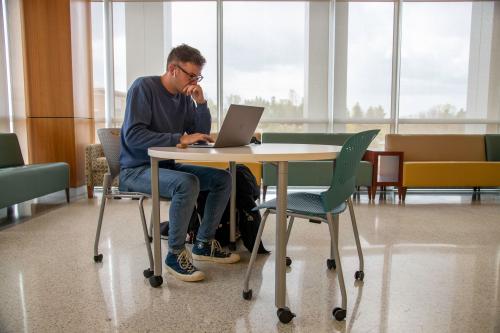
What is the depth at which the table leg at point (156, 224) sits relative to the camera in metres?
1.85

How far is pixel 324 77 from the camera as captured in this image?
5523 millimetres

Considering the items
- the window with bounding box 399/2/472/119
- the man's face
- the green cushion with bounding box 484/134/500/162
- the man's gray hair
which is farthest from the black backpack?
the green cushion with bounding box 484/134/500/162

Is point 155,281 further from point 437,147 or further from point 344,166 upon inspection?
point 437,147

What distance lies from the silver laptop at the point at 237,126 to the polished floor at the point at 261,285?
742mm

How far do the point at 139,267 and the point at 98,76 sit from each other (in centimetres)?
385

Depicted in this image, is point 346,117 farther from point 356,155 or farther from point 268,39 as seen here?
point 356,155

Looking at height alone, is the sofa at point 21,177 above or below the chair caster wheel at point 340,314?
above

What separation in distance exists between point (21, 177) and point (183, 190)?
2.24 m

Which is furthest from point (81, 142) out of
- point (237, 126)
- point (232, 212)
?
point (237, 126)

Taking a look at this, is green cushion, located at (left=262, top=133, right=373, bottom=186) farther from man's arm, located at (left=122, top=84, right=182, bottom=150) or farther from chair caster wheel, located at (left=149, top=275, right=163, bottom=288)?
chair caster wheel, located at (left=149, top=275, right=163, bottom=288)

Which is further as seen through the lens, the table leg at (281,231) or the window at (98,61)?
the window at (98,61)

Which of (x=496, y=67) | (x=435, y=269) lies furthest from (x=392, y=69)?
(x=435, y=269)

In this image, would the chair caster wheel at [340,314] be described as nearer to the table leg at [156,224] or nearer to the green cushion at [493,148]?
the table leg at [156,224]

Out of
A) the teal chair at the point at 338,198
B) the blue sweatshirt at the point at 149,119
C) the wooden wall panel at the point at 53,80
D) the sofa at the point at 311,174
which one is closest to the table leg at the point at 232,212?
the blue sweatshirt at the point at 149,119
